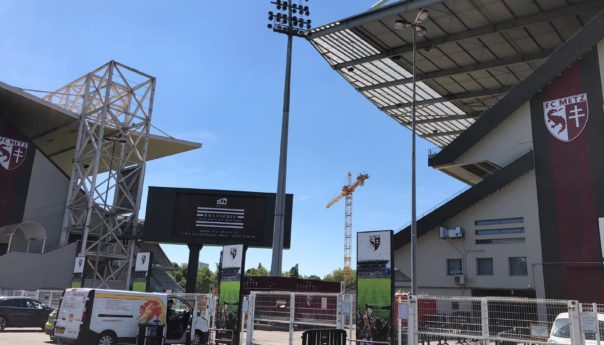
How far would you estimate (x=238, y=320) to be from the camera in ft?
58.3

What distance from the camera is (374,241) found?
16.0 m

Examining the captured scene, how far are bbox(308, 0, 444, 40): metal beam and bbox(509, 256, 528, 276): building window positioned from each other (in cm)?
1728

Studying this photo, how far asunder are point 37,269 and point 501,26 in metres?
42.8

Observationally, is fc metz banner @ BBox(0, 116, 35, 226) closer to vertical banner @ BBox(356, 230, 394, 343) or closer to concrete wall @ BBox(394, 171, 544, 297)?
concrete wall @ BBox(394, 171, 544, 297)

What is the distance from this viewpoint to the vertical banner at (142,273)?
2652 cm

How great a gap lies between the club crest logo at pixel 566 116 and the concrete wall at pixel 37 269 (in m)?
42.1

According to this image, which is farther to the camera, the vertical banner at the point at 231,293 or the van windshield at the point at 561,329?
the vertical banner at the point at 231,293

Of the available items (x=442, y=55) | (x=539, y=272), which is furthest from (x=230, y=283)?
(x=442, y=55)

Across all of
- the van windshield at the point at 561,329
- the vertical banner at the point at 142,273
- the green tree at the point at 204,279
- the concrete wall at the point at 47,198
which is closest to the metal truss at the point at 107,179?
the concrete wall at the point at 47,198

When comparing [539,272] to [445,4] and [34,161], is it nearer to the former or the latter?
[445,4]

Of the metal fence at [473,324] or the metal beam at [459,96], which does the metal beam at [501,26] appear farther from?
the metal fence at [473,324]

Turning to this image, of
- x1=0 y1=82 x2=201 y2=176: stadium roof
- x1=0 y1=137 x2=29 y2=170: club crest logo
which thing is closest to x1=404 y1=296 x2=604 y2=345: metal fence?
x1=0 y1=137 x2=29 y2=170: club crest logo

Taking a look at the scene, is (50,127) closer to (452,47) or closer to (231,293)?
(452,47)

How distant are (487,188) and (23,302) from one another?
90.6ft
